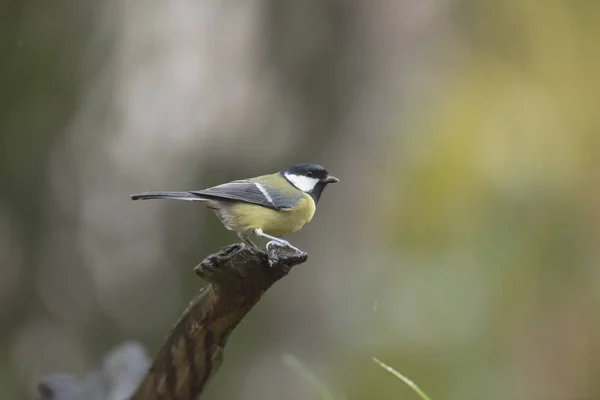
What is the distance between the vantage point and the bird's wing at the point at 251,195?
0.86 meters

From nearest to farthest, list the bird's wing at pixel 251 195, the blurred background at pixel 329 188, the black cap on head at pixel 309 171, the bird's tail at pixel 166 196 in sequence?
the bird's tail at pixel 166 196, the bird's wing at pixel 251 195, the black cap on head at pixel 309 171, the blurred background at pixel 329 188

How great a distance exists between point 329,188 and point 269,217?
0.92m

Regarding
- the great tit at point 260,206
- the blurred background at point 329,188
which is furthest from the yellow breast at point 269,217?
the blurred background at point 329,188

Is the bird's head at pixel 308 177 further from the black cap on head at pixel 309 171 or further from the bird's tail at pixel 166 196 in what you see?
the bird's tail at pixel 166 196

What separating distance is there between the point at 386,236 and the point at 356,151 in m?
0.27

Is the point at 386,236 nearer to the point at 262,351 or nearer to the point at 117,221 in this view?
the point at 262,351

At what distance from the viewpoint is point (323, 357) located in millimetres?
1809

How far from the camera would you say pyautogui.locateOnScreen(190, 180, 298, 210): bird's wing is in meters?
0.86

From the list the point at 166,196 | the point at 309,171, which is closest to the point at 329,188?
the point at 309,171

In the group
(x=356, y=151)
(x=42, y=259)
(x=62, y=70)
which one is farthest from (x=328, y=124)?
(x=42, y=259)

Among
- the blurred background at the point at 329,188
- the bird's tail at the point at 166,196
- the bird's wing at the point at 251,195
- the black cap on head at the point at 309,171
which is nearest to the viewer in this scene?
the bird's tail at the point at 166,196

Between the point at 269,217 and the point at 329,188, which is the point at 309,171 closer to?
the point at 269,217

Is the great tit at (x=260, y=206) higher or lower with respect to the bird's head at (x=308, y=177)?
lower

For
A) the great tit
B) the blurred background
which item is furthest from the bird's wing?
the blurred background
